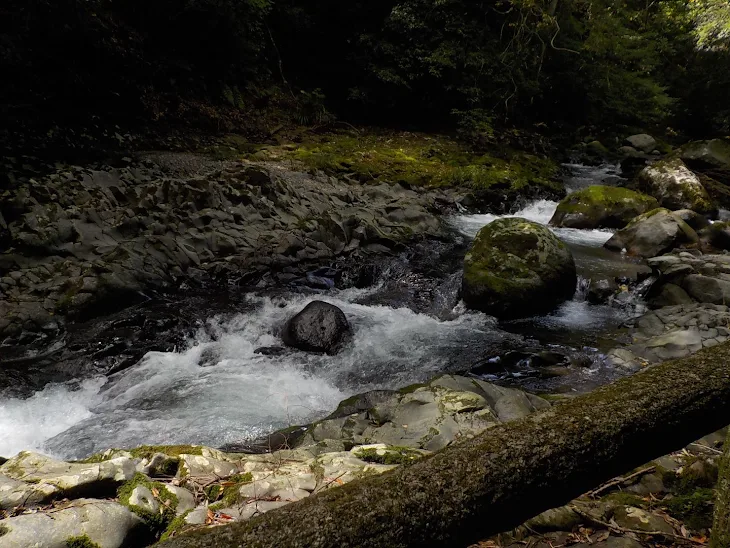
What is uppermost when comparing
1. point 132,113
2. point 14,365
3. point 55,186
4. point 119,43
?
point 119,43

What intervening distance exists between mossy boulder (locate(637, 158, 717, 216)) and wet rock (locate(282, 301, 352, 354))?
9.50 meters

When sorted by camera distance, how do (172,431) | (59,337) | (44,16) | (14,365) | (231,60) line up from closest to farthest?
(172,431) < (14,365) < (59,337) < (44,16) < (231,60)

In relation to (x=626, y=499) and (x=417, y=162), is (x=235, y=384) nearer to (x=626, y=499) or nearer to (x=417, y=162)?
(x=626, y=499)

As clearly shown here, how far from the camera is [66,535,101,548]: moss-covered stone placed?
6.13 feet

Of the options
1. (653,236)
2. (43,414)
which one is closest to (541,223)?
(653,236)

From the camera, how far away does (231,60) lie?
12.8 m

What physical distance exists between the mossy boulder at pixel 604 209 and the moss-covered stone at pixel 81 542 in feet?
35.0

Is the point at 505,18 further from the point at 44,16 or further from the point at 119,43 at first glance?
the point at 44,16

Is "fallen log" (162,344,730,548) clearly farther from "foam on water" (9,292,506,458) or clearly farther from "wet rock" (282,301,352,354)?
"wet rock" (282,301,352,354)

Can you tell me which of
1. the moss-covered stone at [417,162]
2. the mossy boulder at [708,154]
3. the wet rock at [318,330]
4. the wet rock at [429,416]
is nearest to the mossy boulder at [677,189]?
the mossy boulder at [708,154]

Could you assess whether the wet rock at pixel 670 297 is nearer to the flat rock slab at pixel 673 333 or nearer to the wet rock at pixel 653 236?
the flat rock slab at pixel 673 333

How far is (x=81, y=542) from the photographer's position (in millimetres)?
1877

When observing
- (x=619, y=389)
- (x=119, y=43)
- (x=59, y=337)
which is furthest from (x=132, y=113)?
(x=619, y=389)

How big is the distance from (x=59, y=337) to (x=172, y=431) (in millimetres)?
2452
